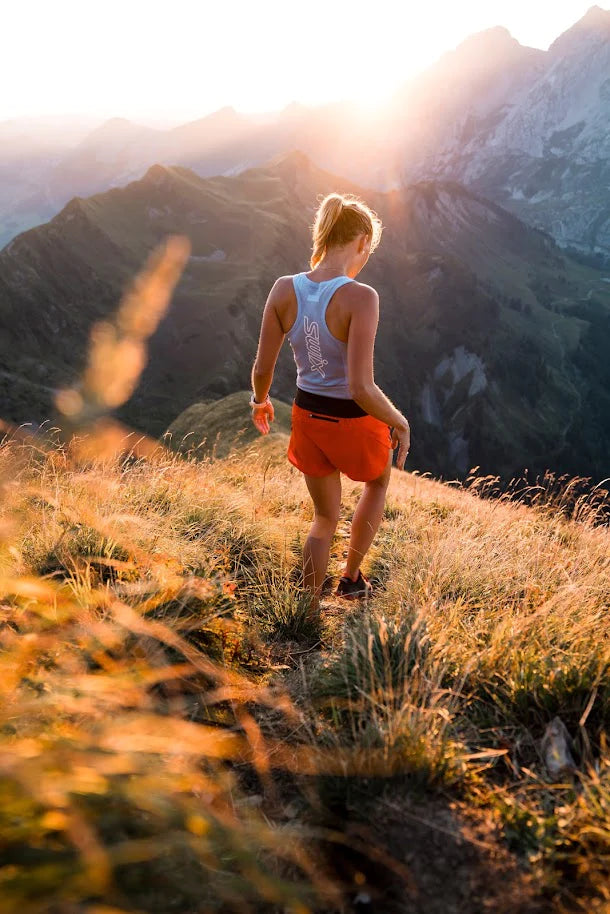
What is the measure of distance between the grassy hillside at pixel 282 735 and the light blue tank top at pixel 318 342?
123 centimetres

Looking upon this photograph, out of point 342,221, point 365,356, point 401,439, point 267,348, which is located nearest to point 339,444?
point 401,439

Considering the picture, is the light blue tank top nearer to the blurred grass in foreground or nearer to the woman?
the woman

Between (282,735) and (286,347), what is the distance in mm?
107137

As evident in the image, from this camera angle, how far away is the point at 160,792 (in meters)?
1.68

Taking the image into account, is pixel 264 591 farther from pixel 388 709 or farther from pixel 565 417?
pixel 565 417

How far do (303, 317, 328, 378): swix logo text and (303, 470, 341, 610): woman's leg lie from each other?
27.6 inches

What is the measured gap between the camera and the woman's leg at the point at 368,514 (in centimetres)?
387

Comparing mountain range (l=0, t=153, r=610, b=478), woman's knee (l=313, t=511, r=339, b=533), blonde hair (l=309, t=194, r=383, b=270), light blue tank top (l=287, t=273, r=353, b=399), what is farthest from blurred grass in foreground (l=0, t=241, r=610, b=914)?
mountain range (l=0, t=153, r=610, b=478)

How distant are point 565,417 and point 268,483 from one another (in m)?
149

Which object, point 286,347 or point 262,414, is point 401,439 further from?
point 286,347

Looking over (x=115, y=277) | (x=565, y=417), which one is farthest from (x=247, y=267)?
(x=565, y=417)

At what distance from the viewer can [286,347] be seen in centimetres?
10744

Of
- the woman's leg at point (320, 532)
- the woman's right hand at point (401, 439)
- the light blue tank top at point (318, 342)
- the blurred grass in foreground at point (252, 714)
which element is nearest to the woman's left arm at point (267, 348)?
the light blue tank top at point (318, 342)

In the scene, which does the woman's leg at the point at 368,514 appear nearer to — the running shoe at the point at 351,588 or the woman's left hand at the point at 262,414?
the running shoe at the point at 351,588
